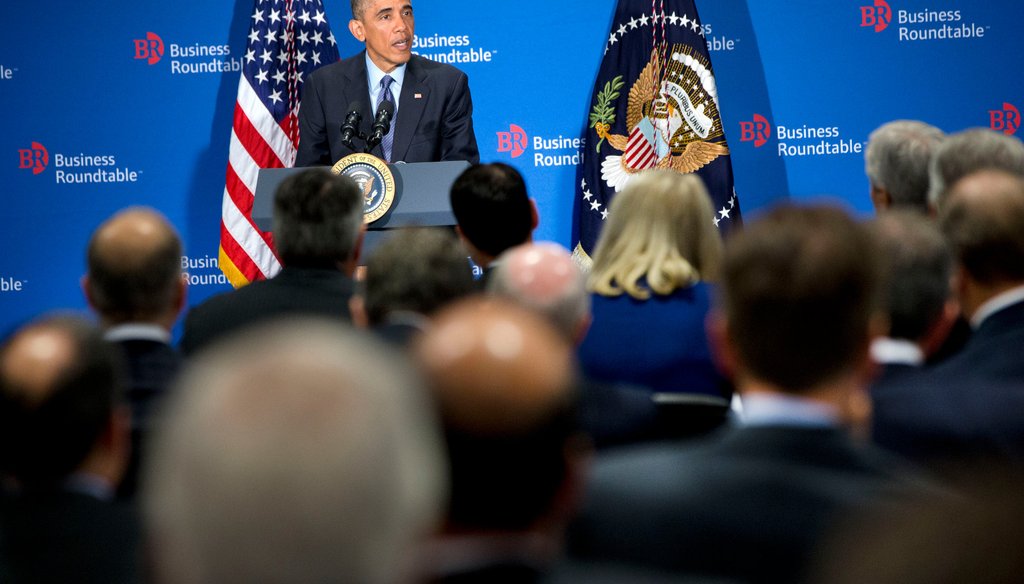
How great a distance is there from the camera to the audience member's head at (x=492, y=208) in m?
3.38

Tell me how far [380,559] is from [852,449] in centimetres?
80

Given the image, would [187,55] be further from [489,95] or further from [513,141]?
[513,141]

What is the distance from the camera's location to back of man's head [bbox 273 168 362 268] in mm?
2982

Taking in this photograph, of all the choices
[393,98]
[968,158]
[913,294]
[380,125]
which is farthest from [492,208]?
[393,98]

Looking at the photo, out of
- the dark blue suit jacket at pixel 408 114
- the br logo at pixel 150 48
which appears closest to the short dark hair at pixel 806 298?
the dark blue suit jacket at pixel 408 114

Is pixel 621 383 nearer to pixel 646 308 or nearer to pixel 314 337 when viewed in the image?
pixel 646 308

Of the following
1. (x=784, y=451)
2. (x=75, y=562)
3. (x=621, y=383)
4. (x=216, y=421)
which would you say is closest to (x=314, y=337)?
(x=216, y=421)

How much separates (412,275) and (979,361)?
1178mm

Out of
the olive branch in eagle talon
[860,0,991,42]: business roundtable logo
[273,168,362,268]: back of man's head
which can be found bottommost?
[273,168,362,268]: back of man's head

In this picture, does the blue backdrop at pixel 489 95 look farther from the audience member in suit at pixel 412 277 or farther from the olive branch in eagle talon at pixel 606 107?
the audience member in suit at pixel 412 277

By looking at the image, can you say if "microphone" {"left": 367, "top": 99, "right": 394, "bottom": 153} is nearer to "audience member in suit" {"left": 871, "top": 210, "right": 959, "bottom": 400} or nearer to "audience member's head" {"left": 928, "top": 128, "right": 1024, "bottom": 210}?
"audience member's head" {"left": 928, "top": 128, "right": 1024, "bottom": 210}

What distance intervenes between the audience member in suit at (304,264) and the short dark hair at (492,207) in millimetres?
397

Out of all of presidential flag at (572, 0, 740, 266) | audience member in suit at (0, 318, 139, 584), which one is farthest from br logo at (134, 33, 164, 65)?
audience member in suit at (0, 318, 139, 584)

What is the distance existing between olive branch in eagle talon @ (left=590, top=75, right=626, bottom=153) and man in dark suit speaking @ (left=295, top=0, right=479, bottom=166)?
1.14 metres
